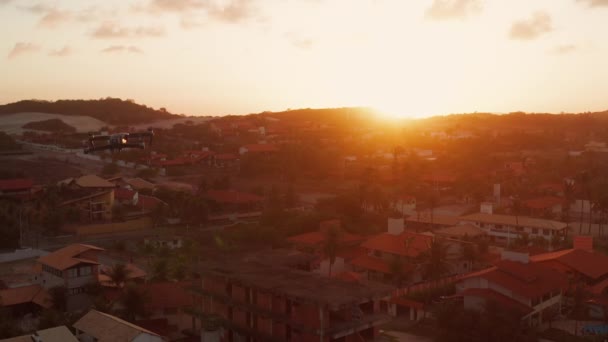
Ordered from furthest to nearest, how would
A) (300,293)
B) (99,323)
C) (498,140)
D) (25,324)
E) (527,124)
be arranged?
(527,124), (498,140), (25,324), (99,323), (300,293)

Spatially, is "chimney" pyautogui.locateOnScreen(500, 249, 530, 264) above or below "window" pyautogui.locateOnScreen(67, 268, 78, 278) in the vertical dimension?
above

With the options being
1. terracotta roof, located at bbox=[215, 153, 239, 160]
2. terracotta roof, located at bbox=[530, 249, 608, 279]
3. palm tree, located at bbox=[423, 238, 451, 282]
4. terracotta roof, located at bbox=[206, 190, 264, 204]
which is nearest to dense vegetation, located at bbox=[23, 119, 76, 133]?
terracotta roof, located at bbox=[215, 153, 239, 160]

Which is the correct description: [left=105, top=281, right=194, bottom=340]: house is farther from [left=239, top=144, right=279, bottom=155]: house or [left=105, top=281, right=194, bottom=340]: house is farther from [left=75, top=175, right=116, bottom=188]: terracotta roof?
[left=239, top=144, right=279, bottom=155]: house

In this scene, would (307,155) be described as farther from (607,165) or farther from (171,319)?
(171,319)

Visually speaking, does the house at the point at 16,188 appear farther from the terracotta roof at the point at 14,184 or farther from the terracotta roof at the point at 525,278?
the terracotta roof at the point at 525,278

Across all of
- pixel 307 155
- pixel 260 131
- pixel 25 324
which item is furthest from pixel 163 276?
pixel 260 131

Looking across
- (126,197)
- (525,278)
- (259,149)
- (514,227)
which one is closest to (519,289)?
(525,278)
